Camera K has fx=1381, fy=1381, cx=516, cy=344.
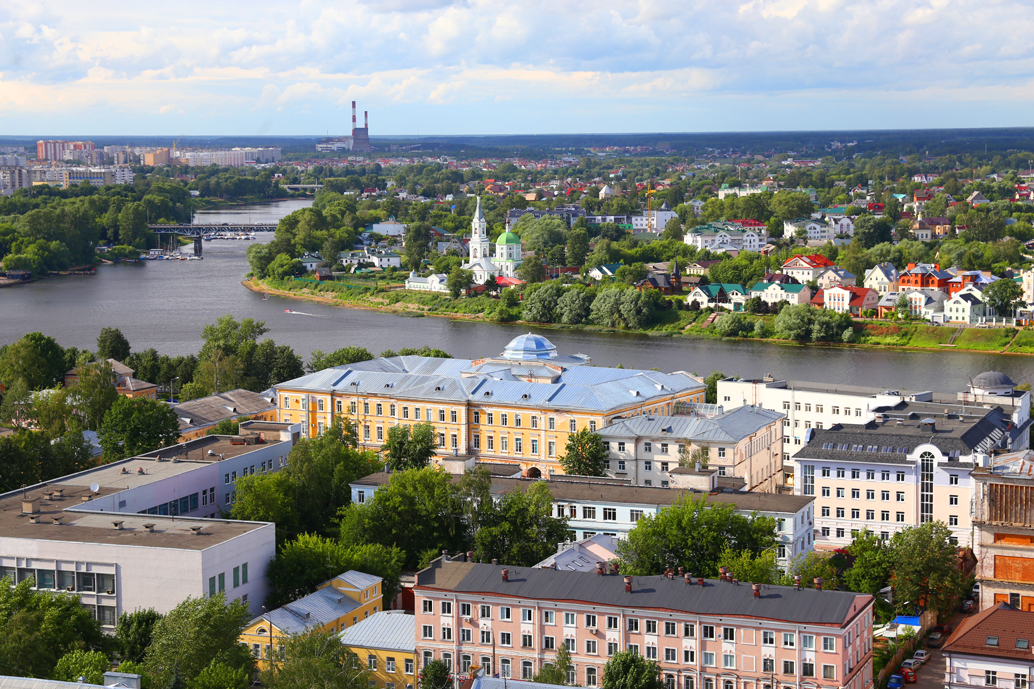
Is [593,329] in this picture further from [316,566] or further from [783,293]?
[316,566]

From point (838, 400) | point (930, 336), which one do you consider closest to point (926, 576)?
point (838, 400)

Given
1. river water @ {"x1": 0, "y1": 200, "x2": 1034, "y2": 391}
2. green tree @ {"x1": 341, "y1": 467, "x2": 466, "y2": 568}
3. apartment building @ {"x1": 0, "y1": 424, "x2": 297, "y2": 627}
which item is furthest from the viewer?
river water @ {"x1": 0, "y1": 200, "x2": 1034, "y2": 391}

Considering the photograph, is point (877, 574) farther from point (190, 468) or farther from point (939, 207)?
point (939, 207)

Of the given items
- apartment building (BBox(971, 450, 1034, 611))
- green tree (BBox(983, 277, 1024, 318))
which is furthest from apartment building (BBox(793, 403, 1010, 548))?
green tree (BBox(983, 277, 1024, 318))

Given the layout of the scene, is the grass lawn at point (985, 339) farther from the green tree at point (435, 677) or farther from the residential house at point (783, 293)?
the green tree at point (435, 677)

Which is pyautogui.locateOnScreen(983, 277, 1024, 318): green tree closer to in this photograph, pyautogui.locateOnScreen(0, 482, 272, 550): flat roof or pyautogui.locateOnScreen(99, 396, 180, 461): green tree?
pyautogui.locateOnScreen(99, 396, 180, 461): green tree
